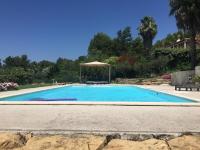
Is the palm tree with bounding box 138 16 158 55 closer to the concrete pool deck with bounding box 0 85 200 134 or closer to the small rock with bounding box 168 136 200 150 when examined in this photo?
the concrete pool deck with bounding box 0 85 200 134

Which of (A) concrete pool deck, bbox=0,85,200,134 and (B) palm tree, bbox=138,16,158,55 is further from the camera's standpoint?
(B) palm tree, bbox=138,16,158,55

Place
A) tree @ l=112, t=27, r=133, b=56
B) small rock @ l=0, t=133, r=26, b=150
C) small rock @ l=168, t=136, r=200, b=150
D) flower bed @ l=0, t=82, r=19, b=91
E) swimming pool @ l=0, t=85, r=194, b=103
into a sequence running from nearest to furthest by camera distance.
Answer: small rock @ l=168, t=136, r=200, b=150, small rock @ l=0, t=133, r=26, b=150, swimming pool @ l=0, t=85, r=194, b=103, flower bed @ l=0, t=82, r=19, b=91, tree @ l=112, t=27, r=133, b=56

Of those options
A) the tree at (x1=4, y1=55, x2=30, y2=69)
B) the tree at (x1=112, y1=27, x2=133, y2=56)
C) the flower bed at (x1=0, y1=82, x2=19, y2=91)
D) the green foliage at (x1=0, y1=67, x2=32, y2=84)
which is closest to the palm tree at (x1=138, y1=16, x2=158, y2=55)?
the tree at (x1=112, y1=27, x2=133, y2=56)

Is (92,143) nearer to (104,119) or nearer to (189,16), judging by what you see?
→ (104,119)

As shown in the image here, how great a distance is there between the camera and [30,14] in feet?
127

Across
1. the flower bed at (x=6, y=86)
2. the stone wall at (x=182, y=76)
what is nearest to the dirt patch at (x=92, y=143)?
the flower bed at (x=6, y=86)

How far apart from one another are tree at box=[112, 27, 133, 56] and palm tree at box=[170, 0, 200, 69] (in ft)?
74.1

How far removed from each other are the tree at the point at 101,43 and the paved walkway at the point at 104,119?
1669 inches

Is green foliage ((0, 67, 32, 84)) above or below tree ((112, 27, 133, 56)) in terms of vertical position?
below

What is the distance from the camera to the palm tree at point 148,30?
52406 millimetres

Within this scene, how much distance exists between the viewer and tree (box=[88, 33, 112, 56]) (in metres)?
53.7

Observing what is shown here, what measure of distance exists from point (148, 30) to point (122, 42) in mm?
4189

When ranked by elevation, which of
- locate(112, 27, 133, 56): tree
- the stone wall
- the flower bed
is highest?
locate(112, 27, 133, 56): tree

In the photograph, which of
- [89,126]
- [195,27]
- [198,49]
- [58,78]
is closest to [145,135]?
[89,126]
